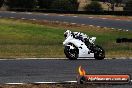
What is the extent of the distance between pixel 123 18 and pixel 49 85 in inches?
1470

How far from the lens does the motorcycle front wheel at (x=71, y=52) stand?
18.2m

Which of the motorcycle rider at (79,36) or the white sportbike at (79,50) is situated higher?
the motorcycle rider at (79,36)

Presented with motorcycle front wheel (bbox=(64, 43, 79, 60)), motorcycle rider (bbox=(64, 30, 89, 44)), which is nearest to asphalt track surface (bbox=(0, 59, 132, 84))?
motorcycle front wheel (bbox=(64, 43, 79, 60))

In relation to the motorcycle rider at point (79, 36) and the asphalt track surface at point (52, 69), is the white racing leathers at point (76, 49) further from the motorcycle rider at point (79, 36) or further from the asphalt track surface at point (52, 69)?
the asphalt track surface at point (52, 69)

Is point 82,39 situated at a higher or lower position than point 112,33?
higher

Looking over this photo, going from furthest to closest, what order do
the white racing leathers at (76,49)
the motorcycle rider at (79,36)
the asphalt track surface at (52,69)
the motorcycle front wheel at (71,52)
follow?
the motorcycle rider at (79,36), the white racing leathers at (76,49), the motorcycle front wheel at (71,52), the asphalt track surface at (52,69)

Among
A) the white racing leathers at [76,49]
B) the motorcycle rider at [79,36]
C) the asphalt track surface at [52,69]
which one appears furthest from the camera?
the motorcycle rider at [79,36]

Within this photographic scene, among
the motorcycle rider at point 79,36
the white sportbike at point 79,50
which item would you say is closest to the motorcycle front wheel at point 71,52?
the white sportbike at point 79,50

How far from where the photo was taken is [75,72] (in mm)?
14438

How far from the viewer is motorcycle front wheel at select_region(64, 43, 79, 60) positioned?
1823 cm

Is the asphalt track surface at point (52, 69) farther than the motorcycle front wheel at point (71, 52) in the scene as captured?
No

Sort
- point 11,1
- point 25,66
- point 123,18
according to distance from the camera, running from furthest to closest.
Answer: point 11,1
point 123,18
point 25,66

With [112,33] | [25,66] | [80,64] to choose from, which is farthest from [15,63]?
[112,33]

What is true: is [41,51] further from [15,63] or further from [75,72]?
[75,72]
